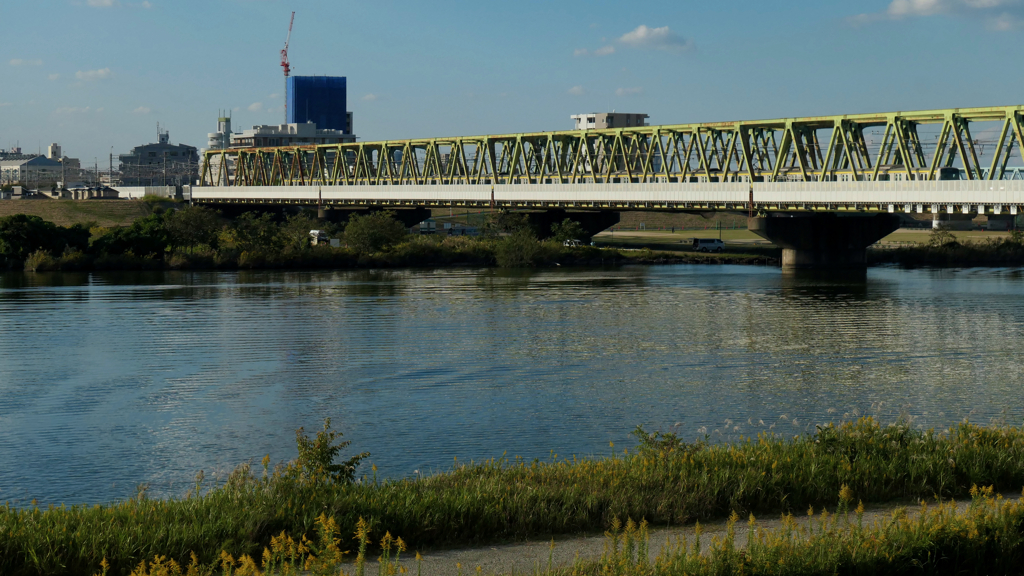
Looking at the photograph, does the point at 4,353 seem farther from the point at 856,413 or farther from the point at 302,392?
the point at 856,413

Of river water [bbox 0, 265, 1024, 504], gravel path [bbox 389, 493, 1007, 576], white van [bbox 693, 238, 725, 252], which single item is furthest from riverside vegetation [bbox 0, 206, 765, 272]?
gravel path [bbox 389, 493, 1007, 576]

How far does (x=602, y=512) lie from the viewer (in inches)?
579

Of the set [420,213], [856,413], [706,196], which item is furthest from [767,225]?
[856,413]

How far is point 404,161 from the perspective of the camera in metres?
138

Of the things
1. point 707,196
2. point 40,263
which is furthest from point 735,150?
point 40,263

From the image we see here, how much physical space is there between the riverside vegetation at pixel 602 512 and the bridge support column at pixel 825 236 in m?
73.3

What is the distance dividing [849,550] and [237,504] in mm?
7628

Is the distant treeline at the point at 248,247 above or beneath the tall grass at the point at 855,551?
above

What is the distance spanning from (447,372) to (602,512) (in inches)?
805

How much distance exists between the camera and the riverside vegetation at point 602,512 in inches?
473

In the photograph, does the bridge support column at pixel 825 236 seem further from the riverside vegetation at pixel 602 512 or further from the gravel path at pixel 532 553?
the gravel path at pixel 532 553

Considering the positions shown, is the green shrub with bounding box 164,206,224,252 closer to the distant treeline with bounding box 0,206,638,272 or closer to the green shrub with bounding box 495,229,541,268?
the distant treeline with bounding box 0,206,638,272

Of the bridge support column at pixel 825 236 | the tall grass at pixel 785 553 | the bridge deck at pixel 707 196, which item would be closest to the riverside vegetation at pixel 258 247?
the bridge deck at pixel 707 196

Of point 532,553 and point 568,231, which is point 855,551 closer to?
point 532,553
